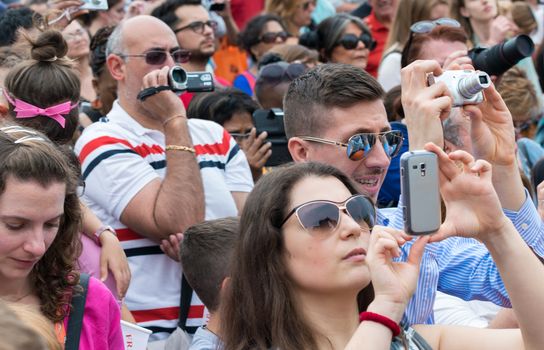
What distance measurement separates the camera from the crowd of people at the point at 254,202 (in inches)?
118

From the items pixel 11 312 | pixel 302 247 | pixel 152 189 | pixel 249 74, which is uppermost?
pixel 11 312

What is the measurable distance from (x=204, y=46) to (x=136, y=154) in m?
1.90

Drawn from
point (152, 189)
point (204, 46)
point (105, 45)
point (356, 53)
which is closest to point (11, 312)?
point (152, 189)

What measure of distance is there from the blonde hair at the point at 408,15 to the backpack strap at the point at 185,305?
10.4 ft

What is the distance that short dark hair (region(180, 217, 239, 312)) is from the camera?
398cm

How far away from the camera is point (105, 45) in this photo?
5.62 metres

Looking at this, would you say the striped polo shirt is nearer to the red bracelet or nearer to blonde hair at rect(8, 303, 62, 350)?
the red bracelet

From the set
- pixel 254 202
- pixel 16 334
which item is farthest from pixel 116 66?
pixel 16 334

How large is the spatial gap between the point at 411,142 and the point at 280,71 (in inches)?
125

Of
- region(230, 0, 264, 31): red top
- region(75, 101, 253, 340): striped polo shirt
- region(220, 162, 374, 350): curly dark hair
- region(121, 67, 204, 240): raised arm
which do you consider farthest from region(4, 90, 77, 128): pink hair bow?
region(230, 0, 264, 31): red top

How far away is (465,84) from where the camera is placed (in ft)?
10.6

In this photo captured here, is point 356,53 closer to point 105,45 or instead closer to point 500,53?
point 105,45

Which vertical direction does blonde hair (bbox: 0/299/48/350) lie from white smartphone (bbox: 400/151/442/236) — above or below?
above

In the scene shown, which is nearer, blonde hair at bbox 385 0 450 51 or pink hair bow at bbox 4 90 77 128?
pink hair bow at bbox 4 90 77 128
